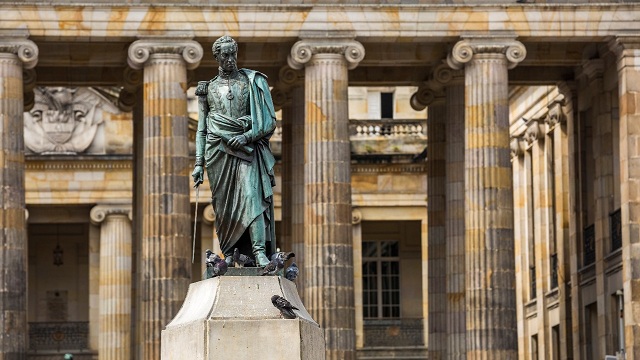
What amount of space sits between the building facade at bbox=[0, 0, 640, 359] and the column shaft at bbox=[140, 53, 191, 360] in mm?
40

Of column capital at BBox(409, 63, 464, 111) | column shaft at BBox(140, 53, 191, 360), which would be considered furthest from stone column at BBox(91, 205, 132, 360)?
column shaft at BBox(140, 53, 191, 360)

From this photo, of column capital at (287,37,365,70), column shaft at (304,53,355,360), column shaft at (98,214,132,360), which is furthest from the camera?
column shaft at (98,214,132,360)

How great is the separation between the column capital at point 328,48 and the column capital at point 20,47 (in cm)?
631

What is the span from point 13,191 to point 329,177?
765cm

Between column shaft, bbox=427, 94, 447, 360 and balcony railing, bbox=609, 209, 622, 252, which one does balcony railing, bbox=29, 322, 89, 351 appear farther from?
balcony railing, bbox=609, 209, 622, 252

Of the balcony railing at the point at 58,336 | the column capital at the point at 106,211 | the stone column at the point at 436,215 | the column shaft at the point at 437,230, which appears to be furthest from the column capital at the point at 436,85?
the balcony railing at the point at 58,336

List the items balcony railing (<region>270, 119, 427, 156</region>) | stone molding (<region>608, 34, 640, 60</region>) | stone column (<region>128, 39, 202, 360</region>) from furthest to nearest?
balcony railing (<region>270, 119, 427, 156</region>), stone molding (<region>608, 34, 640, 60</region>), stone column (<region>128, 39, 202, 360</region>)

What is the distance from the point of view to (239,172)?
24656 millimetres

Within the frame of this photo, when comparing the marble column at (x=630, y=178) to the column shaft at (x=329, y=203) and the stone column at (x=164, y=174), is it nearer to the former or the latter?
the column shaft at (x=329, y=203)

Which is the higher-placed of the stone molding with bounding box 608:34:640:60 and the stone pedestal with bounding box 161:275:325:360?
the stone molding with bounding box 608:34:640:60

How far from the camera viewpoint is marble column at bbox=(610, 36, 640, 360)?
5097 centimetres

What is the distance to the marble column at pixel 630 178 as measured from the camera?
5097cm

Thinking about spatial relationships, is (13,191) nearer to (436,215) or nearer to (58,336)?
(436,215)

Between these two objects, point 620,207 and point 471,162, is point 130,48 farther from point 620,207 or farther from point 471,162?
point 620,207
